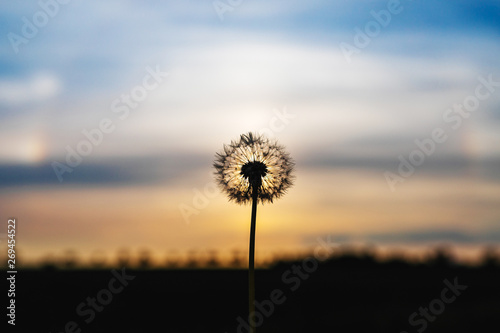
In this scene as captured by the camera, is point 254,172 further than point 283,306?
No

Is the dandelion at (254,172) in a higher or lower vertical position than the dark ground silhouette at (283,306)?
higher

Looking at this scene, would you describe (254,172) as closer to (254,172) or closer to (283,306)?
(254,172)

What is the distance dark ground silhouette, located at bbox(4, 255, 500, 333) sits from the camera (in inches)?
1743

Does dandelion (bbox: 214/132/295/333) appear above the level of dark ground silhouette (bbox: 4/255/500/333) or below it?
above

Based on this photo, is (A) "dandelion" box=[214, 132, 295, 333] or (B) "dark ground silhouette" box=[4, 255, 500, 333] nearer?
(A) "dandelion" box=[214, 132, 295, 333]

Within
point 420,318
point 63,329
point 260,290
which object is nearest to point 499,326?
point 420,318

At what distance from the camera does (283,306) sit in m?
64.9

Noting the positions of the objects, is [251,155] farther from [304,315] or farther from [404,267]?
[404,267]

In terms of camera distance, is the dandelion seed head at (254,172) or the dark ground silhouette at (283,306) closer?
the dandelion seed head at (254,172)

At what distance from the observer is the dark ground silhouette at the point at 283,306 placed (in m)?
44.3

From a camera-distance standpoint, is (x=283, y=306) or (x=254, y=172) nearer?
(x=254, y=172)

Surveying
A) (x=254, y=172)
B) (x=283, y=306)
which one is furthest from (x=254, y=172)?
(x=283, y=306)

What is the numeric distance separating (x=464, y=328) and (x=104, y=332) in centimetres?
2450

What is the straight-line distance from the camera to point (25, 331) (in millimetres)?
43375
